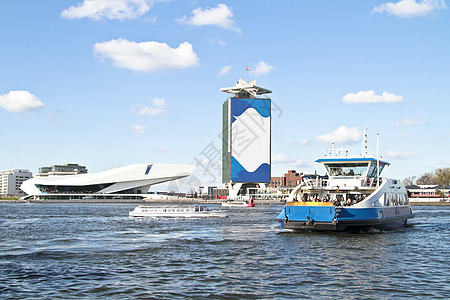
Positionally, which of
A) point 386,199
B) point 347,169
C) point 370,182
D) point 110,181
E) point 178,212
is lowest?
point 178,212

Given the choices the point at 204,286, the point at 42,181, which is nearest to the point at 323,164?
the point at 204,286

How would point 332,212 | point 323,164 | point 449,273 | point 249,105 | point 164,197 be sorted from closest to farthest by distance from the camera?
point 449,273 < point 332,212 < point 323,164 < point 164,197 < point 249,105

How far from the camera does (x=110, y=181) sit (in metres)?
186

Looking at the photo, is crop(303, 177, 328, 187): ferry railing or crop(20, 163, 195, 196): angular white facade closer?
crop(303, 177, 328, 187): ferry railing

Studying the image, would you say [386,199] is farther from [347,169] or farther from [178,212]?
[178,212]

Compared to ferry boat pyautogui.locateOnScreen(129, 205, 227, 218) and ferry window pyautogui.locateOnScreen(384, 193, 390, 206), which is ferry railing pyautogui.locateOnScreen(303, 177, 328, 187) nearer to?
ferry window pyautogui.locateOnScreen(384, 193, 390, 206)

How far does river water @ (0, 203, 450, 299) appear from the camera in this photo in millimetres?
17469

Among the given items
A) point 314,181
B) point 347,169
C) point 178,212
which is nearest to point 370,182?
point 347,169

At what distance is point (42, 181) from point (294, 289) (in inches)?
7246

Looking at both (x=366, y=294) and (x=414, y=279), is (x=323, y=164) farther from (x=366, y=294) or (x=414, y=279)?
(x=366, y=294)

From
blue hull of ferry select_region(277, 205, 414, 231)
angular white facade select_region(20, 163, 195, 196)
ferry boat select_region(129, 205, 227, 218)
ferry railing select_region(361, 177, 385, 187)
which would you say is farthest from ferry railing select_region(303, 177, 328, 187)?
angular white facade select_region(20, 163, 195, 196)

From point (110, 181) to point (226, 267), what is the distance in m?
170

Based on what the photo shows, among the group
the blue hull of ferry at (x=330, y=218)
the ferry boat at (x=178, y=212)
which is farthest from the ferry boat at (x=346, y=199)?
the ferry boat at (x=178, y=212)

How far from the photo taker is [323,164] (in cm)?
4103
